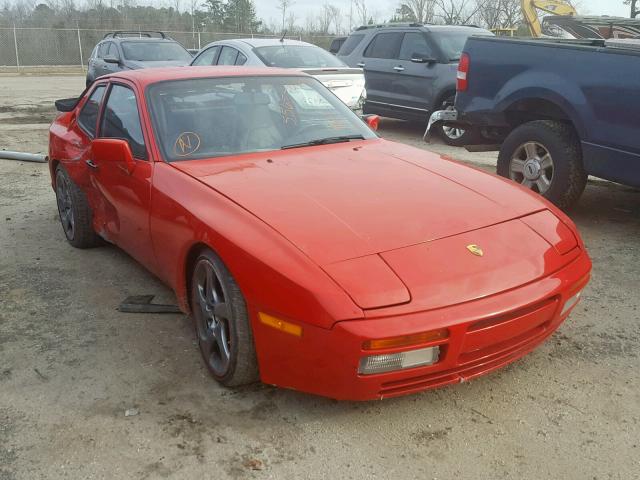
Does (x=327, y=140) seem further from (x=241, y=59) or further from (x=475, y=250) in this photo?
(x=241, y=59)

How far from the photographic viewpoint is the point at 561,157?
521 centimetres

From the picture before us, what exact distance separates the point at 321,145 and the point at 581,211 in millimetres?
3065

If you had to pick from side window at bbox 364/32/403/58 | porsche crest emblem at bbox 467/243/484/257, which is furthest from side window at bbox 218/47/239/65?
porsche crest emblem at bbox 467/243/484/257

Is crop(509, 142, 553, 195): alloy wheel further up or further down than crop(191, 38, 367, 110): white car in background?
further down

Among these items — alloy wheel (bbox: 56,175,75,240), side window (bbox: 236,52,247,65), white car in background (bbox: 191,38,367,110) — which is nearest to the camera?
alloy wheel (bbox: 56,175,75,240)

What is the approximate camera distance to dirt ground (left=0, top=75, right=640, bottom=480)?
7.83 feet

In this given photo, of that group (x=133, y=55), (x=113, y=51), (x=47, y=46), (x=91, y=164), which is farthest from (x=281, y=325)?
(x=47, y=46)

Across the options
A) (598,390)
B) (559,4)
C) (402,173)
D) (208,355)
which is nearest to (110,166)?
(208,355)

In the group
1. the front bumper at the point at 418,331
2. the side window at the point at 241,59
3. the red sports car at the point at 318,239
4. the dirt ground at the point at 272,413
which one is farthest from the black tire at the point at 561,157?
the side window at the point at 241,59

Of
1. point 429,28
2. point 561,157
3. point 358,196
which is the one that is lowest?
point 561,157

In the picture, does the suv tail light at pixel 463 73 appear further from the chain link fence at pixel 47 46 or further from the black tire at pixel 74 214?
the chain link fence at pixel 47 46

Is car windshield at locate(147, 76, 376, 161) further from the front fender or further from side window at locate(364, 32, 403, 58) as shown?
side window at locate(364, 32, 403, 58)

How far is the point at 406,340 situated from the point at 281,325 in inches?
19.5

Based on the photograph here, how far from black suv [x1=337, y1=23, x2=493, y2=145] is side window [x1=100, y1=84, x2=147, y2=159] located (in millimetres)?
5818
